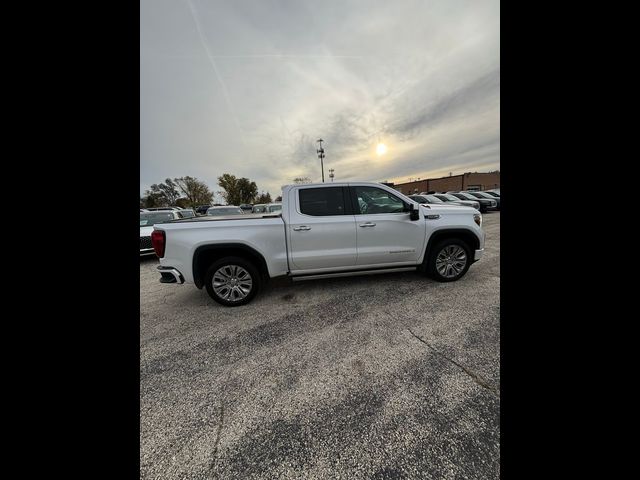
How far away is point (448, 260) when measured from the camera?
4.16 meters

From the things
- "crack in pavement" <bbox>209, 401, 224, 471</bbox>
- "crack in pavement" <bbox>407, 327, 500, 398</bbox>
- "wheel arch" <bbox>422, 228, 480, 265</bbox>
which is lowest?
"crack in pavement" <bbox>209, 401, 224, 471</bbox>

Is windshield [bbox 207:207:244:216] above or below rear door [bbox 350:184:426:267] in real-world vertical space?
above

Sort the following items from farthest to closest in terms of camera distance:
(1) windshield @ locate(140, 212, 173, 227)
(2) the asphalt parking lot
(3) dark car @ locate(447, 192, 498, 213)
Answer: (3) dark car @ locate(447, 192, 498, 213), (1) windshield @ locate(140, 212, 173, 227), (2) the asphalt parking lot

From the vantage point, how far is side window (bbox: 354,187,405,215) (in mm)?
3852

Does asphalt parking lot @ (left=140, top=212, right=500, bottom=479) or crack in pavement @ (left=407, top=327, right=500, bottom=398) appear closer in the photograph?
asphalt parking lot @ (left=140, top=212, right=500, bottom=479)

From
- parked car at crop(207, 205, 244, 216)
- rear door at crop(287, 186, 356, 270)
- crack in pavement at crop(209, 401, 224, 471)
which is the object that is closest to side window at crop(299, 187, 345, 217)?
rear door at crop(287, 186, 356, 270)

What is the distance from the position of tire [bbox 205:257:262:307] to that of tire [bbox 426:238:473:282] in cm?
288

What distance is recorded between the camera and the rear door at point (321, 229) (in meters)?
3.61

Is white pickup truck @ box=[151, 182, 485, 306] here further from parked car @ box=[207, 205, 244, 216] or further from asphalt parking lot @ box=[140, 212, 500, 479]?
parked car @ box=[207, 205, 244, 216]

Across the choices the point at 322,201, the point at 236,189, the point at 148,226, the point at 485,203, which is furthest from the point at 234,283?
the point at 236,189

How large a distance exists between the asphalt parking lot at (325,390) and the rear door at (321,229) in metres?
0.65

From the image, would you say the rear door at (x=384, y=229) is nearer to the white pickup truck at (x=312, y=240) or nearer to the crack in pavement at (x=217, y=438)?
the white pickup truck at (x=312, y=240)
